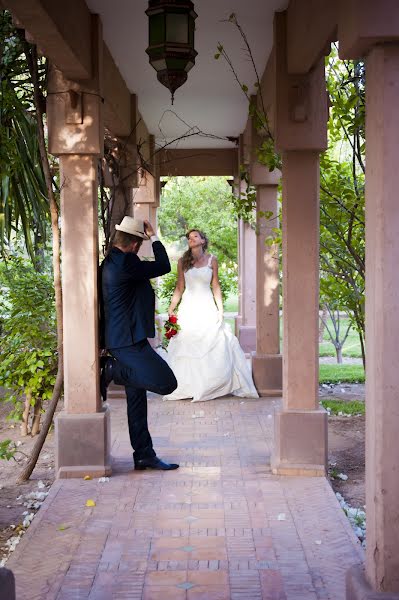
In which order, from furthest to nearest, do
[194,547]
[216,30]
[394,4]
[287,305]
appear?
[216,30] < [287,305] < [194,547] < [394,4]

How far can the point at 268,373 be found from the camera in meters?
10.5

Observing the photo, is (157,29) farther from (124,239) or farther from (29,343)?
(29,343)

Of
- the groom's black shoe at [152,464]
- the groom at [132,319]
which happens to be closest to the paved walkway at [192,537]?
the groom's black shoe at [152,464]

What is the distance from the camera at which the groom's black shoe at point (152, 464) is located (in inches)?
263

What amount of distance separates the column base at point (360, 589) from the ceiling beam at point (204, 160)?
11329mm

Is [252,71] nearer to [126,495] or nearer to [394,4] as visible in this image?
[126,495]

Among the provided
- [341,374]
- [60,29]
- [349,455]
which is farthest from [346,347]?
[60,29]

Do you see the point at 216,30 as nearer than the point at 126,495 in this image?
No

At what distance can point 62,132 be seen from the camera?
254 inches

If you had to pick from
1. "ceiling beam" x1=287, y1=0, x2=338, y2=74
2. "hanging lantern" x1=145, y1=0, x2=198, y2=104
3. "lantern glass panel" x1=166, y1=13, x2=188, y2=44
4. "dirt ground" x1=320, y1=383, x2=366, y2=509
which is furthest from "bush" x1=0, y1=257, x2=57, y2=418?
"lantern glass panel" x1=166, y1=13, x2=188, y2=44

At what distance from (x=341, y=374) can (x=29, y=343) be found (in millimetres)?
6541

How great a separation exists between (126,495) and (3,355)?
2825mm

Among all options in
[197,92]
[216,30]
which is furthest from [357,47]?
[197,92]

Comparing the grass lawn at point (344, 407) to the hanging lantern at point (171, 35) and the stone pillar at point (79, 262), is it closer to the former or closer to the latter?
the stone pillar at point (79, 262)
